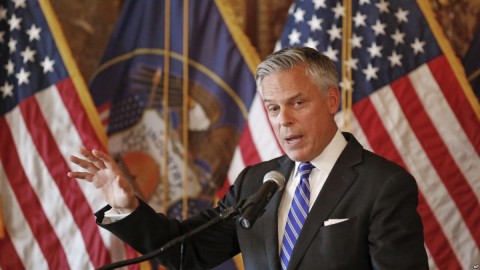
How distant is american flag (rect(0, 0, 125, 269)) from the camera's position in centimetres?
351

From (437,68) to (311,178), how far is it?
1.49 m

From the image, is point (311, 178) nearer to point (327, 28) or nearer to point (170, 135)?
point (327, 28)

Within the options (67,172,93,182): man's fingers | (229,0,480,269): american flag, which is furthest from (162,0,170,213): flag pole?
(67,172,93,182): man's fingers

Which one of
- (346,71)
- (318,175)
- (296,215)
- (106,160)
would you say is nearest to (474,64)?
(346,71)

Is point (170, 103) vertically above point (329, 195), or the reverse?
point (170, 103)

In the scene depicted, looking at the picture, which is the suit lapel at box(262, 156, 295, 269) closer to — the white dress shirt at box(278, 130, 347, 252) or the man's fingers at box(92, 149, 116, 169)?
the white dress shirt at box(278, 130, 347, 252)

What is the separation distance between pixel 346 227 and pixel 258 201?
A: 352mm

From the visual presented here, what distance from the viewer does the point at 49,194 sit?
3.52 m

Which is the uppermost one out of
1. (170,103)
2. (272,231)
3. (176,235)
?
(170,103)

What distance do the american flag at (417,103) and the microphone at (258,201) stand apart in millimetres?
1675

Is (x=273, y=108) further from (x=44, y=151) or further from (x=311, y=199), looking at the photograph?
(x=44, y=151)

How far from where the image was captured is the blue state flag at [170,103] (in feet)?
11.8

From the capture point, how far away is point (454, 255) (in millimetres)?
3219

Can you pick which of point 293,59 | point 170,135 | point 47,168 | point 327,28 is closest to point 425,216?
→ point 327,28
